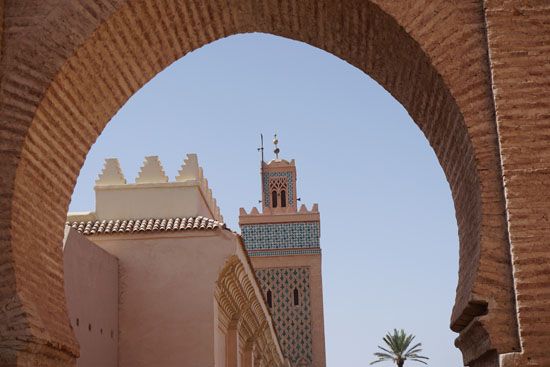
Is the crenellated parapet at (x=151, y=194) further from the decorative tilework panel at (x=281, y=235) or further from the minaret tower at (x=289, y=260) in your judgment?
the decorative tilework panel at (x=281, y=235)

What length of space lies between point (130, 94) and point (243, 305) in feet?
23.3

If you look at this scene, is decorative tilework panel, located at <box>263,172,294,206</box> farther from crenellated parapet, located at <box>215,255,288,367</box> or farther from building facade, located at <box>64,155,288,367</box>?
building facade, located at <box>64,155,288,367</box>

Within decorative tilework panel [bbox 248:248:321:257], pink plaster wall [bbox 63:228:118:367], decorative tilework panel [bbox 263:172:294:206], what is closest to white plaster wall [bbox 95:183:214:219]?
pink plaster wall [bbox 63:228:118:367]

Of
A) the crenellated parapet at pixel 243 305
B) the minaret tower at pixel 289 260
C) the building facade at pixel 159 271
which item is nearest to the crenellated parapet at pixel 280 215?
the minaret tower at pixel 289 260

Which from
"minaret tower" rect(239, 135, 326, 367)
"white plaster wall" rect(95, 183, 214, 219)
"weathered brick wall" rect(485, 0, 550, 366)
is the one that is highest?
"minaret tower" rect(239, 135, 326, 367)

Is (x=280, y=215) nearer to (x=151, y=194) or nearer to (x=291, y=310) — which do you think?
(x=291, y=310)

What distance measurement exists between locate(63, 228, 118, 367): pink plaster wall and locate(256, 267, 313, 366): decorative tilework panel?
13712 mm

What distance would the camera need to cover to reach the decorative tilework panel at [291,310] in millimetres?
24375

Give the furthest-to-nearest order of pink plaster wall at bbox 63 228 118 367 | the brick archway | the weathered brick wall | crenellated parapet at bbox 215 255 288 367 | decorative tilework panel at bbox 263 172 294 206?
decorative tilework panel at bbox 263 172 294 206 < crenellated parapet at bbox 215 255 288 367 < pink plaster wall at bbox 63 228 118 367 < the brick archway < the weathered brick wall

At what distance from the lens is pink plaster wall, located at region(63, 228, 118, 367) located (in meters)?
8.99

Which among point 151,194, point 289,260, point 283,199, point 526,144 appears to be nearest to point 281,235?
point 289,260

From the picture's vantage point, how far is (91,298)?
9750mm

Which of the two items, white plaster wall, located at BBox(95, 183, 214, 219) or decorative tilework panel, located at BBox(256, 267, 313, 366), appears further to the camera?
decorative tilework panel, located at BBox(256, 267, 313, 366)

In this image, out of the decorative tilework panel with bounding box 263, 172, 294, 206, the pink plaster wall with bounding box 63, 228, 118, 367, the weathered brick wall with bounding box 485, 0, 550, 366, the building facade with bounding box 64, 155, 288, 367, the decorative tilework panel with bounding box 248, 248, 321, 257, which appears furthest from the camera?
the decorative tilework panel with bounding box 263, 172, 294, 206
